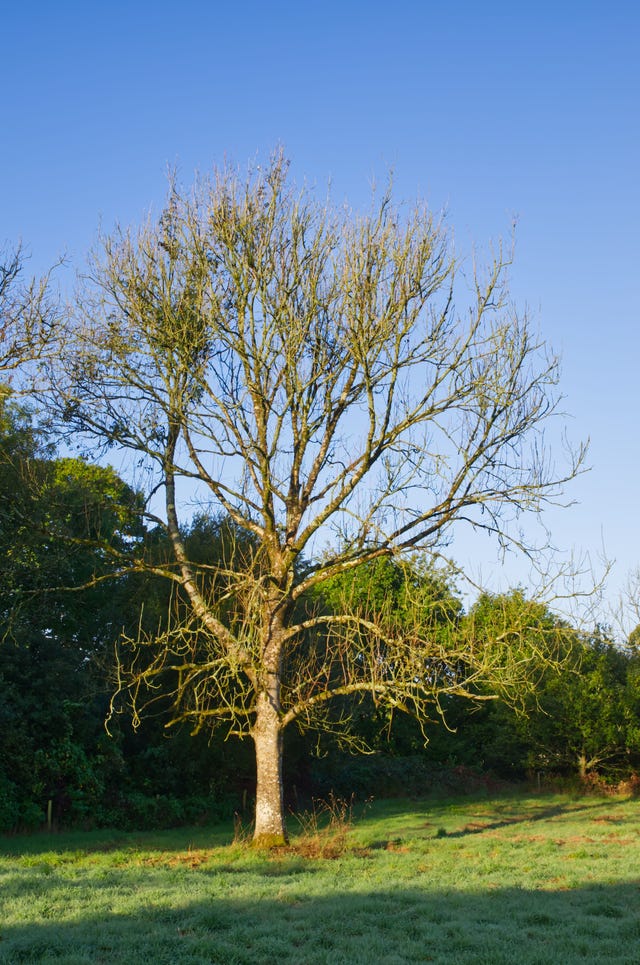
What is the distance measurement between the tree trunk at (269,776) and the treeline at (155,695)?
1145 millimetres

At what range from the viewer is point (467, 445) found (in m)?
14.5

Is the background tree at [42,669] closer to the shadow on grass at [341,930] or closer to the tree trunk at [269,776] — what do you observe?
the tree trunk at [269,776]

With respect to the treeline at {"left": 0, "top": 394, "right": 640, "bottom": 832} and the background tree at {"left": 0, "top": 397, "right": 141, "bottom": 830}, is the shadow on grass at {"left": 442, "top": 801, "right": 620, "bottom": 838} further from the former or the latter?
the background tree at {"left": 0, "top": 397, "right": 141, "bottom": 830}

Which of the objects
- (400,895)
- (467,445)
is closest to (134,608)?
(467,445)

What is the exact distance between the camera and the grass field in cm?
700

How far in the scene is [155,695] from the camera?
23.3m

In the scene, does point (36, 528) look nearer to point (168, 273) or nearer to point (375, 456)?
point (168, 273)

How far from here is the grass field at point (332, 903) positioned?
23.0ft

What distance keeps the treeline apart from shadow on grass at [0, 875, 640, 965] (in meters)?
3.70

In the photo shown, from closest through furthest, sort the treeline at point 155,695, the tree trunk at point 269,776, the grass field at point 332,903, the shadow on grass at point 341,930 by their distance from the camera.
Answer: the shadow on grass at point 341,930
the grass field at point 332,903
the tree trunk at point 269,776
the treeline at point 155,695

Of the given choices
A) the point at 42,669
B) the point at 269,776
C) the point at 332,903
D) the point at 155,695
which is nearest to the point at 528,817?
the point at 269,776

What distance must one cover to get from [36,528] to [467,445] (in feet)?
26.6

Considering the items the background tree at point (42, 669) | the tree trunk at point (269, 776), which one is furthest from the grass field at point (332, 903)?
the background tree at point (42, 669)

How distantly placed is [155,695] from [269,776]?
9158mm
